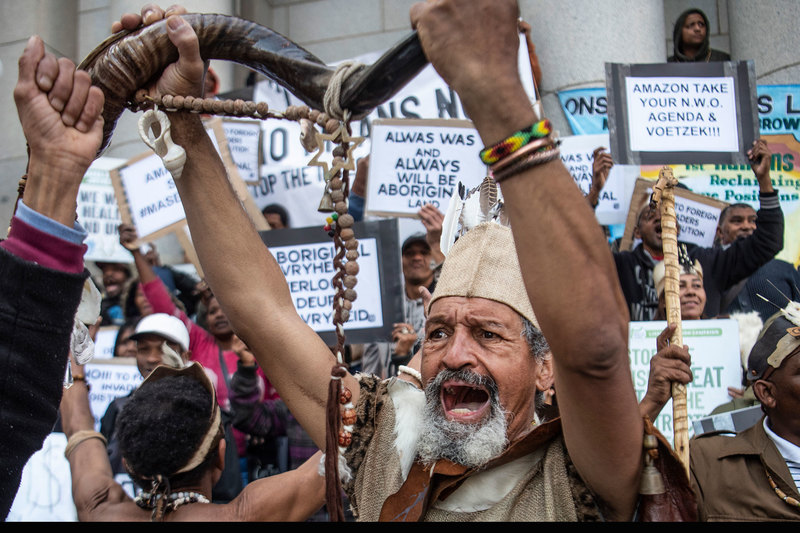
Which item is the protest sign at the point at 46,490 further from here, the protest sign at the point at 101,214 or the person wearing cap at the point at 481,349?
the person wearing cap at the point at 481,349

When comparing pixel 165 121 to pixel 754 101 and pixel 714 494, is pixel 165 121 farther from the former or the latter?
pixel 754 101

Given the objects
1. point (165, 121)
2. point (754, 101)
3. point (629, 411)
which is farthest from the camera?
point (754, 101)

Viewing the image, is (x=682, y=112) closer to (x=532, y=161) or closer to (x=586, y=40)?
(x=586, y=40)

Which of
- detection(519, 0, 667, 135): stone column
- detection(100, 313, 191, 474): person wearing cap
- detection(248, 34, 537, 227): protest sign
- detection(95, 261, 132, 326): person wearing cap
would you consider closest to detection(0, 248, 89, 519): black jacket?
detection(100, 313, 191, 474): person wearing cap

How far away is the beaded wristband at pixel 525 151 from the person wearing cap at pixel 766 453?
81.7 inches

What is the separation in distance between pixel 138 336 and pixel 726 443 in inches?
132

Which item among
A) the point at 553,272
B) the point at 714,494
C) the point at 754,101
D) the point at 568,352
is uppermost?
the point at 754,101

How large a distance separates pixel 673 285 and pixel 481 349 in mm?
699

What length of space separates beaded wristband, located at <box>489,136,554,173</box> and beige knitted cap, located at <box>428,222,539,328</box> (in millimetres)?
869

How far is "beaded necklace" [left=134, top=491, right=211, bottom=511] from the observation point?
2803 mm

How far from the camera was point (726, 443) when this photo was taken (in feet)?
10.9

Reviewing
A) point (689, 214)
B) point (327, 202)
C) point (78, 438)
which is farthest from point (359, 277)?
point (327, 202)

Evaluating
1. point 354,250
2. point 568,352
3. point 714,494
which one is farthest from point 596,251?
point 714,494

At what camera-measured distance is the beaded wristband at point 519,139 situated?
1.45 meters
